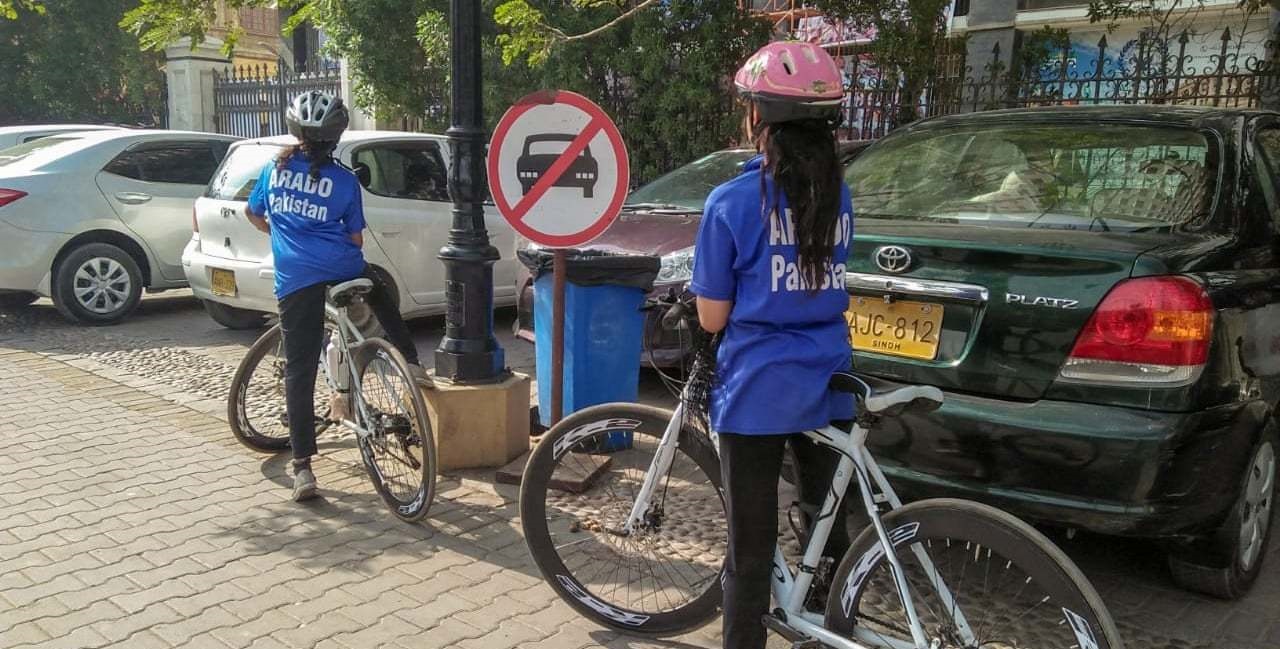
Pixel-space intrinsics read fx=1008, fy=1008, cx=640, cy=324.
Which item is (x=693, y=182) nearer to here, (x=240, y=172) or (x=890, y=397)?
(x=240, y=172)

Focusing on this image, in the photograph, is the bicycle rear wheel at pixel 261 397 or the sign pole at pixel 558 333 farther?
the bicycle rear wheel at pixel 261 397

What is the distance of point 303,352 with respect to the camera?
4414mm

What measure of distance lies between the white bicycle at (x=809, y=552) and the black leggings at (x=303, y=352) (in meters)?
1.59

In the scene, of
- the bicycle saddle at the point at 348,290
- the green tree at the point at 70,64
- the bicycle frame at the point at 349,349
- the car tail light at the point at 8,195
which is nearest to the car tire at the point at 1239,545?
the bicycle frame at the point at 349,349

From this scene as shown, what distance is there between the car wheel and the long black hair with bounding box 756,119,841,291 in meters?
9.03

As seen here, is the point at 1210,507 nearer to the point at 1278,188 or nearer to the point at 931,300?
the point at 931,300

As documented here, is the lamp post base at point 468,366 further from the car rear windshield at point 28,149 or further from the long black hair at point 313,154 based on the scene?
the car rear windshield at point 28,149

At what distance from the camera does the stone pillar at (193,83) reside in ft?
59.9

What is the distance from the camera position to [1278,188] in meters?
3.86

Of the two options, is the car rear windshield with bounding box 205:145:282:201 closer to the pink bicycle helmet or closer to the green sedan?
the green sedan

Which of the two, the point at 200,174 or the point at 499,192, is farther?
the point at 200,174

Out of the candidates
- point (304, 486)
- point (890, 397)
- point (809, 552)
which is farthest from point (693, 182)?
point (890, 397)

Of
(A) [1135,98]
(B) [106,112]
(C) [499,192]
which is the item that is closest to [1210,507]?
(C) [499,192]

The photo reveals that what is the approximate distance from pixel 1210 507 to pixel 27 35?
24.4 metres
